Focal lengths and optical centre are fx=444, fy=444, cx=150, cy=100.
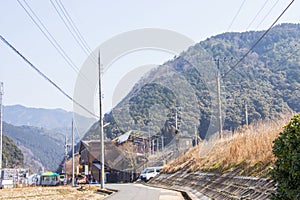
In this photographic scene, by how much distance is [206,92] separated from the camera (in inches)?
1879

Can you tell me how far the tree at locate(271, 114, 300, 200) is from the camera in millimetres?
6375

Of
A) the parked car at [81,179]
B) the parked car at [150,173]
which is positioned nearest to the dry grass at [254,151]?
the parked car at [150,173]

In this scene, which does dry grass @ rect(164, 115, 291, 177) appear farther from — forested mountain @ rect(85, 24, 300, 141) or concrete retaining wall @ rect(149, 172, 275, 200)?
forested mountain @ rect(85, 24, 300, 141)

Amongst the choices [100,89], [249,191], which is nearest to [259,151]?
[249,191]

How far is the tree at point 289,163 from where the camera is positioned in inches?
251

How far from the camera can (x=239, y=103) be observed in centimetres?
4119

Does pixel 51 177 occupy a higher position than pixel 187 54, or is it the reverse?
pixel 187 54

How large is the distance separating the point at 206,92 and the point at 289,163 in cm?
4121

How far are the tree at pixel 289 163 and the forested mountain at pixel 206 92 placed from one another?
22.0 m

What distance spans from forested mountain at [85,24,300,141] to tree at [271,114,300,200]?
72.2ft

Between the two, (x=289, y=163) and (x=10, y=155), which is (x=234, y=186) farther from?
(x=10, y=155)

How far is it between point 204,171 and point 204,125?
29.6 meters

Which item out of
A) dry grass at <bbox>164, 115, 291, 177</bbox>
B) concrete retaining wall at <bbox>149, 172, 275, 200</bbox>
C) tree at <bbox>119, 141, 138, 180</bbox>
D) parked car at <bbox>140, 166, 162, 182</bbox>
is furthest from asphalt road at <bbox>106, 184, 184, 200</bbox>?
tree at <bbox>119, 141, 138, 180</bbox>

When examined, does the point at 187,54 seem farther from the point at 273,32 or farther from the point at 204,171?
the point at 273,32
